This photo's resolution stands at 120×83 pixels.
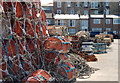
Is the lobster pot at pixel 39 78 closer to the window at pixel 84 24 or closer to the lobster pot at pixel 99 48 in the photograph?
the lobster pot at pixel 99 48

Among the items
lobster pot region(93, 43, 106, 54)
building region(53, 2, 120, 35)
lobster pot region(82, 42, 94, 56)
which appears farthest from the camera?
building region(53, 2, 120, 35)

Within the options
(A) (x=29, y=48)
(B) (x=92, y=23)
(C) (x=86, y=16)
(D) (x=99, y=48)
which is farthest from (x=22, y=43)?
(C) (x=86, y=16)

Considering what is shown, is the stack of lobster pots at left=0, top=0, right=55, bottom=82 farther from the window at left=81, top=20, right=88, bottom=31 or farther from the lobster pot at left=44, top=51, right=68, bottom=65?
the window at left=81, top=20, right=88, bottom=31

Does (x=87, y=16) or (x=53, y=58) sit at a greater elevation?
(x=87, y=16)

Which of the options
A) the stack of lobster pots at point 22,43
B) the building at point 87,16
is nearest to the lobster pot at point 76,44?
the stack of lobster pots at point 22,43

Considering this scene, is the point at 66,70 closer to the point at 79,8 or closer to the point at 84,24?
the point at 84,24

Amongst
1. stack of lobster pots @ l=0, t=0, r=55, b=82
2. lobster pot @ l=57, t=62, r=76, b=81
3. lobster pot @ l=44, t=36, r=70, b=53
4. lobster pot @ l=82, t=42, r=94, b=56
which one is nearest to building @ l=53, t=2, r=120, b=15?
lobster pot @ l=82, t=42, r=94, b=56

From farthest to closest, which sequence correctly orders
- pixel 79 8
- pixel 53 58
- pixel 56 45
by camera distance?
pixel 79 8, pixel 53 58, pixel 56 45

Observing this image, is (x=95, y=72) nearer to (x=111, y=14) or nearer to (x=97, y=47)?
(x=97, y=47)

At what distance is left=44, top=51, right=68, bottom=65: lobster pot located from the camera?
8906mm

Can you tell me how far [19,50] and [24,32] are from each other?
2.42ft

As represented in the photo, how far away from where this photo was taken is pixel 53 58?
9078mm

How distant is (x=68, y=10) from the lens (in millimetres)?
60750

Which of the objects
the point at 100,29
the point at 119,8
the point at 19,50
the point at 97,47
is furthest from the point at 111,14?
the point at 19,50
